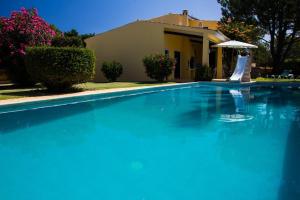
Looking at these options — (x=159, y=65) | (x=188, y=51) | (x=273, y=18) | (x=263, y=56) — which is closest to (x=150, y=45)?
(x=159, y=65)

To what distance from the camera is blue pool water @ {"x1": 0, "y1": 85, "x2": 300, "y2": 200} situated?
384 cm

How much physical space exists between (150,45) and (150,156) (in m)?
18.0

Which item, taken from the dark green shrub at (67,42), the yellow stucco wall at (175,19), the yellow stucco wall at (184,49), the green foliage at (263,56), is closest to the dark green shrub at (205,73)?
the yellow stucco wall at (184,49)

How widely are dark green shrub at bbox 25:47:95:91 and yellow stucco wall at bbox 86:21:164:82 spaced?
30.8ft

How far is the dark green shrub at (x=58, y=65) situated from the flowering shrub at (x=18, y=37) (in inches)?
106

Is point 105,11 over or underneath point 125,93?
over

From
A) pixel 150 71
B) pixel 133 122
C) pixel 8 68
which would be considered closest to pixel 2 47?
pixel 8 68

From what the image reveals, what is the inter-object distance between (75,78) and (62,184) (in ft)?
32.2

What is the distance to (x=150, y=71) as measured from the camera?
815 inches

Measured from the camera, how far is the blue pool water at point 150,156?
Result: 3.84 m

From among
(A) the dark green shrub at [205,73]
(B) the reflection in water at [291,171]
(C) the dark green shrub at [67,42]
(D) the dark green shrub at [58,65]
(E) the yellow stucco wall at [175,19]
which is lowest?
(B) the reflection in water at [291,171]

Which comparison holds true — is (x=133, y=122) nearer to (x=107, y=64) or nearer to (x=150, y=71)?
(x=150, y=71)

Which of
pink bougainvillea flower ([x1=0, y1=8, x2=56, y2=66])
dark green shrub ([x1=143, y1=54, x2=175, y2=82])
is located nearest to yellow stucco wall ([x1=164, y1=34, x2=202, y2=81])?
dark green shrub ([x1=143, y1=54, x2=175, y2=82])

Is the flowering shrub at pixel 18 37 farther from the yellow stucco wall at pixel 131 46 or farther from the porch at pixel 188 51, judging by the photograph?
the porch at pixel 188 51
